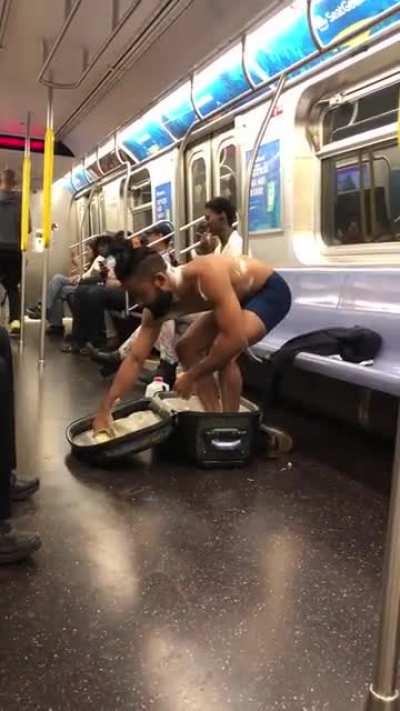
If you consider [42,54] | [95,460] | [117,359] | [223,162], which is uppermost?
[42,54]

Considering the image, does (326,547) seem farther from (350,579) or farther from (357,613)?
(357,613)

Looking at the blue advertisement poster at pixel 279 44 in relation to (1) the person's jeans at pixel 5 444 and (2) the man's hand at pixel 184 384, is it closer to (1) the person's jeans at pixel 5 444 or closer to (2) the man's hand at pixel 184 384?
(2) the man's hand at pixel 184 384

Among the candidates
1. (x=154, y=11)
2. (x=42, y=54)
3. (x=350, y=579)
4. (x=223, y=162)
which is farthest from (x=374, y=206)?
(x=42, y=54)

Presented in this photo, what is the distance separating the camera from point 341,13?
3602 millimetres

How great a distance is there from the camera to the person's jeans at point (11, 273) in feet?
24.4

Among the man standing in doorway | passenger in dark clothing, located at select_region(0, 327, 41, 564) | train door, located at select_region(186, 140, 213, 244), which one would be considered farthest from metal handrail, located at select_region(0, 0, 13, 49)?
the man standing in doorway

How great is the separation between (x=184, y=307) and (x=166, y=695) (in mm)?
1973

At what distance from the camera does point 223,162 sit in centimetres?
548

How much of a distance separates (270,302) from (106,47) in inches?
86.2

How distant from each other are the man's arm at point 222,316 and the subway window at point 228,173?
262cm

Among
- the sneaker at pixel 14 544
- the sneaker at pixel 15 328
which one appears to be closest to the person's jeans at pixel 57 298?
the sneaker at pixel 15 328

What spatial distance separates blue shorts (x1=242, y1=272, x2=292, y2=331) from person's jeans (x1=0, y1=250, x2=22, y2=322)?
5.09 meters

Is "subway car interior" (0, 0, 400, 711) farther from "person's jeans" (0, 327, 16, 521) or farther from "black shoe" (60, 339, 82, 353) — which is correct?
"black shoe" (60, 339, 82, 353)

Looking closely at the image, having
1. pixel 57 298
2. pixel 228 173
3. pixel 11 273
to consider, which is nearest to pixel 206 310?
pixel 228 173
